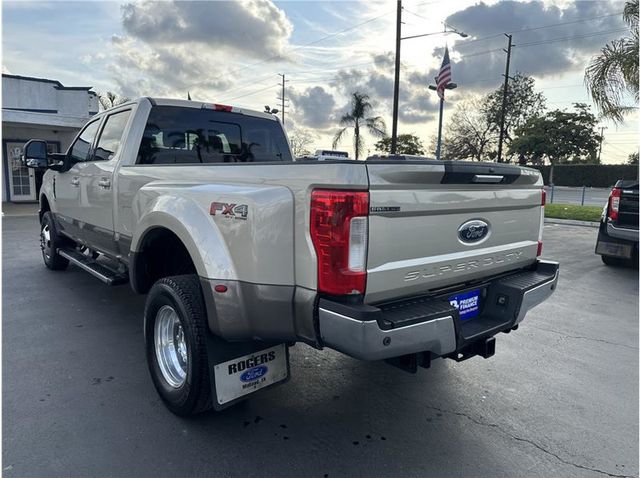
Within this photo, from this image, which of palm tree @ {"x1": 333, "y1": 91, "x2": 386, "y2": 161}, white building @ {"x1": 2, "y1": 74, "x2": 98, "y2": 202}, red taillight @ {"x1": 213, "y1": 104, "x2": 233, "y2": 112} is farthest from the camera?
palm tree @ {"x1": 333, "y1": 91, "x2": 386, "y2": 161}

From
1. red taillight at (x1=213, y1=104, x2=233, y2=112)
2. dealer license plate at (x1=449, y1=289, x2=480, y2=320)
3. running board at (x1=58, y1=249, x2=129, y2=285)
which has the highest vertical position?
red taillight at (x1=213, y1=104, x2=233, y2=112)

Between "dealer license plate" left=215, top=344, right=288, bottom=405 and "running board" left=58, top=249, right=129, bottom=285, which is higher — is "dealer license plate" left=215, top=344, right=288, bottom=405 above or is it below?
below

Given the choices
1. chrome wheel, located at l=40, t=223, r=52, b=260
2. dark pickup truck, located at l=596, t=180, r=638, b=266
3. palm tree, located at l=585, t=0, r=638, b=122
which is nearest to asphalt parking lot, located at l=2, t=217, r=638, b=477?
chrome wheel, located at l=40, t=223, r=52, b=260

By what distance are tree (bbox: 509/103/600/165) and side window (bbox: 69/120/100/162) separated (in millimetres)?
46419

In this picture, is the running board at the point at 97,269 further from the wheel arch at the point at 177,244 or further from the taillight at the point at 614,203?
the taillight at the point at 614,203

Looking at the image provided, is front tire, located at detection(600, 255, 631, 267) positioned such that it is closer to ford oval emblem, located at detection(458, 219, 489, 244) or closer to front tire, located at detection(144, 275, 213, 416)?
ford oval emblem, located at detection(458, 219, 489, 244)

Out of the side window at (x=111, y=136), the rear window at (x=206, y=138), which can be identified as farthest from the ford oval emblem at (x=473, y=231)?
the side window at (x=111, y=136)

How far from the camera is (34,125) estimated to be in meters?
15.6

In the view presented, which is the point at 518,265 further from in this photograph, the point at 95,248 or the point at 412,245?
the point at 95,248

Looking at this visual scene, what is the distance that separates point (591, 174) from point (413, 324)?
48452mm

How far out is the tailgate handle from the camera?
107 inches

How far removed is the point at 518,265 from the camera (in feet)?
11.0

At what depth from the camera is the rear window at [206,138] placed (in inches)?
160

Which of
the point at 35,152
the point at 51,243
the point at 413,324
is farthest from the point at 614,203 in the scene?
the point at 51,243
